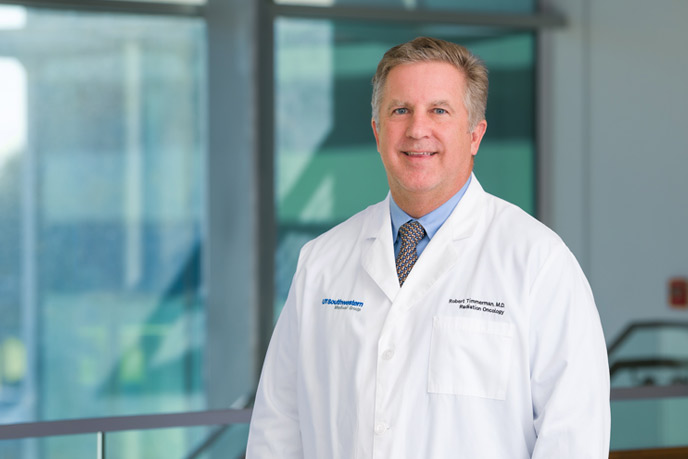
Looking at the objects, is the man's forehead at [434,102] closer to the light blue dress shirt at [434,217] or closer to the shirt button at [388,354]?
the light blue dress shirt at [434,217]

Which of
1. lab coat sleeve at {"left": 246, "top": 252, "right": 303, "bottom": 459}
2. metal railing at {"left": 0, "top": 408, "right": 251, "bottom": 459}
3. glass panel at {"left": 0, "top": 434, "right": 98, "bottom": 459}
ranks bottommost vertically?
glass panel at {"left": 0, "top": 434, "right": 98, "bottom": 459}

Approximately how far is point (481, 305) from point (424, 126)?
0.32 metres

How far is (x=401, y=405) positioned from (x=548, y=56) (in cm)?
457

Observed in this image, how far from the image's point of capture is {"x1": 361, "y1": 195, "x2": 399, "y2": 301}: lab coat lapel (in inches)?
58.9

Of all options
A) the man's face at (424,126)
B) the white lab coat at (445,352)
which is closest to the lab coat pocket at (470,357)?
the white lab coat at (445,352)

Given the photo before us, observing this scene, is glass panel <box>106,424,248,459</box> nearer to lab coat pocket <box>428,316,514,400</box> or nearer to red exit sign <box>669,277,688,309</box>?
lab coat pocket <box>428,316,514,400</box>

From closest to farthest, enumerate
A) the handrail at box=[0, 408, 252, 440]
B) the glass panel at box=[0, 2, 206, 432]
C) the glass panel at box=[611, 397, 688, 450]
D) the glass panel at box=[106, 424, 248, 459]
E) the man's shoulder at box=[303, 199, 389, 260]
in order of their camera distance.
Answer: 1. the man's shoulder at box=[303, 199, 389, 260]
2. the handrail at box=[0, 408, 252, 440]
3. the glass panel at box=[106, 424, 248, 459]
4. the glass panel at box=[611, 397, 688, 450]
5. the glass panel at box=[0, 2, 206, 432]

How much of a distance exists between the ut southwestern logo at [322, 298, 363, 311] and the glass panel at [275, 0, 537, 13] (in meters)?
3.95

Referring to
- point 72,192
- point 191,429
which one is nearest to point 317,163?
point 72,192

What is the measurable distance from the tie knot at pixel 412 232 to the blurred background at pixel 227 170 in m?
3.64

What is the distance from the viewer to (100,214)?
497cm

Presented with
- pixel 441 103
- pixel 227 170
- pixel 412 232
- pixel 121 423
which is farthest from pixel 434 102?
pixel 227 170

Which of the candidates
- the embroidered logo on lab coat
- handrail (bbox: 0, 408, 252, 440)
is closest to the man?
the embroidered logo on lab coat

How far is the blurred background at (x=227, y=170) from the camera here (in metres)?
4.87
